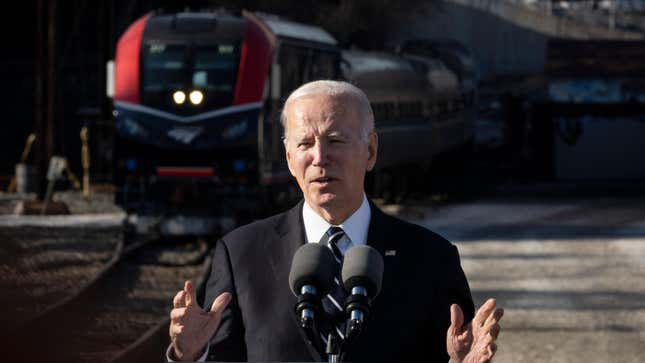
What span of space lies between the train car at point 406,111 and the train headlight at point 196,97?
4.61m

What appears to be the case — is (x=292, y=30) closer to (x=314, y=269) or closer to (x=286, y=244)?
(x=286, y=244)

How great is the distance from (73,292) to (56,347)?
3.77 meters

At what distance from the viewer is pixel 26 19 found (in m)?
37.1

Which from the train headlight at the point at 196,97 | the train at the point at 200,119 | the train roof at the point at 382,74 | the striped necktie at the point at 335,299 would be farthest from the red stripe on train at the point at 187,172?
the striped necktie at the point at 335,299

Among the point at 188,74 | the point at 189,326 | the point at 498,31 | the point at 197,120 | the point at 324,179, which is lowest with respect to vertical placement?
the point at 498,31

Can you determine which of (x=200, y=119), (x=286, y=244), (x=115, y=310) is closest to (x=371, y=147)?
(x=286, y=244)

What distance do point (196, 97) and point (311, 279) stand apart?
61.1 ft

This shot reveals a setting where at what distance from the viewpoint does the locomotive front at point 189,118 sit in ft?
70.3

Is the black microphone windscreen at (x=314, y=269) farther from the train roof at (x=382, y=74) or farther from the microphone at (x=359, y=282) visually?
the train roof at (x=382, y=74)

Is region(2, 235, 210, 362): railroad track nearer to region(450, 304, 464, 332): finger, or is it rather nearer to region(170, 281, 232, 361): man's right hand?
region(170, 281, 232, 361): man's right hand

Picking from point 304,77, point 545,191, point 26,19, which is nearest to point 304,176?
point 304,77

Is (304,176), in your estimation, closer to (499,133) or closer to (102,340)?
(102,340)

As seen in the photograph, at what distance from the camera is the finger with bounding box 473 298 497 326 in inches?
140

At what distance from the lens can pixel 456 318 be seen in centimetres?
368
